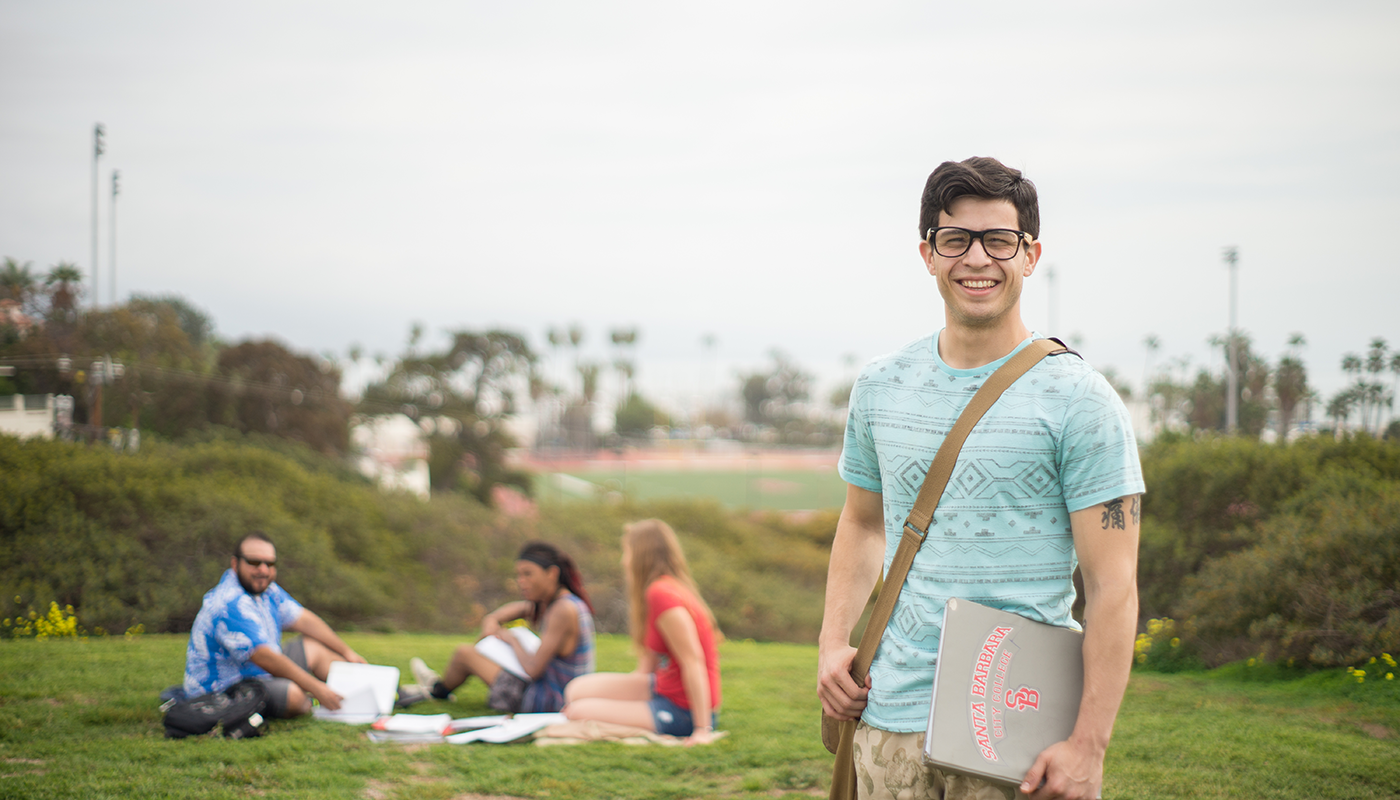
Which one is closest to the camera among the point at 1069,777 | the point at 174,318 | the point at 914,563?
the point at 1069,777

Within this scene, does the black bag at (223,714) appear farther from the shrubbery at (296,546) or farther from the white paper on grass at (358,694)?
the shrubbery at (296,546)

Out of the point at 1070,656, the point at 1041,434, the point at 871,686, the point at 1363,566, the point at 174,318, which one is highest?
the point at 174,318

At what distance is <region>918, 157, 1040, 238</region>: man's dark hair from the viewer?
6.12 ft

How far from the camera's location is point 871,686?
195cm

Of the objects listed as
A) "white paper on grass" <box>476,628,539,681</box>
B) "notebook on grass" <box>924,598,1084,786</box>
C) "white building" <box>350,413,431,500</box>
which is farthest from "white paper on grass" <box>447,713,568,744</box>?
"white building" <box>350,413,431,500</box>

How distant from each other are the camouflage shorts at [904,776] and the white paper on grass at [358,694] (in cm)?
430

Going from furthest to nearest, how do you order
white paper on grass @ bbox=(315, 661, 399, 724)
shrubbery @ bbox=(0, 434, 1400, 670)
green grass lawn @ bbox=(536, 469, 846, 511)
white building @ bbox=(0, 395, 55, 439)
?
1. green grass lawn @ bbox=(536, 469, 846, 511)
2. white building @ bbox=(0, 395, 55, 439)
3. shrubbery @ bbox=(0, 434, 1400, 670)
4. white paper on grass @ bbox=(315, 661, 399, 724)

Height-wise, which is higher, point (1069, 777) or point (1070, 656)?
point (1070, 656)

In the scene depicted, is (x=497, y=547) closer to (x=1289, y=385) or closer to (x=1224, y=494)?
(x=1224, y=494)

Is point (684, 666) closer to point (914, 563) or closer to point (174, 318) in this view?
point (914, 563)

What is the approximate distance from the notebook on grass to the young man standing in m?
0.05

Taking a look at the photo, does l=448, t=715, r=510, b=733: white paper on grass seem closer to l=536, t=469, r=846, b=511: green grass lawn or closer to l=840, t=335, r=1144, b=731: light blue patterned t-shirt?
l=840, t=335, r=1144, b=731: light blue patterned t-shirt

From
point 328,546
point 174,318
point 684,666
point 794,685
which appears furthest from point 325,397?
point 684,666

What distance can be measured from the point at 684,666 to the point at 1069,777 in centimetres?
365
